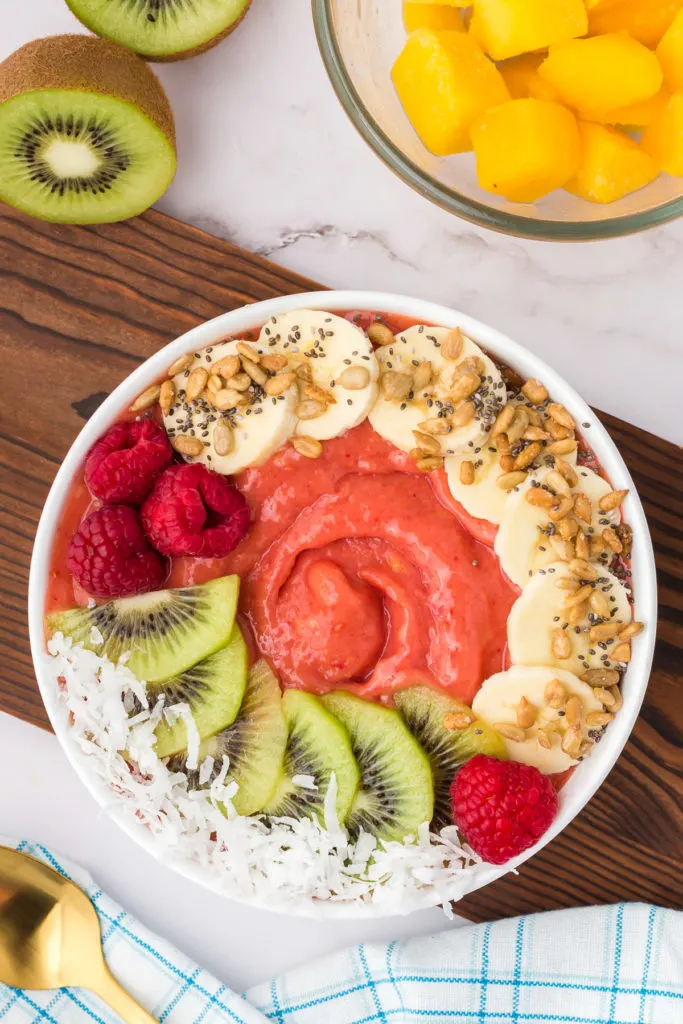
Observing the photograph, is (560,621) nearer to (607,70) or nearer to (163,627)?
(163,627)

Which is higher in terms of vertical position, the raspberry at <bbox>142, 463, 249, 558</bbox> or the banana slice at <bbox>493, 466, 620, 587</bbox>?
the raspberry at <bbox>142, 463, 249, 558</bbox>

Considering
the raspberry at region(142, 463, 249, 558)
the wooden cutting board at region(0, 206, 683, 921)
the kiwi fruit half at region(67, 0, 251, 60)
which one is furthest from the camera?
the wooden cutting board at region(0, 206, 683, 921)

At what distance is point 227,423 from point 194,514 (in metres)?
0.19

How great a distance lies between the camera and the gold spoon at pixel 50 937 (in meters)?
2.26

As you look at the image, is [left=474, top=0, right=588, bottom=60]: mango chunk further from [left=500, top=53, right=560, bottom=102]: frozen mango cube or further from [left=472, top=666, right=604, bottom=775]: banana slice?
[left=472, top=666, right=604, bottom=775]: banana slice

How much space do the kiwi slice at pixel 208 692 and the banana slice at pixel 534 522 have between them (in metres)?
0.54

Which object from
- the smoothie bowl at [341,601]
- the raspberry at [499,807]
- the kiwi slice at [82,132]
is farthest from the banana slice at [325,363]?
the raspberry at [499,807]

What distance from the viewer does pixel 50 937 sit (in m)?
2.28

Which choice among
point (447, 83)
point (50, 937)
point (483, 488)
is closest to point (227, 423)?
point (483, 488)

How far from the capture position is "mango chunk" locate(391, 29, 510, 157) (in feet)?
5.91

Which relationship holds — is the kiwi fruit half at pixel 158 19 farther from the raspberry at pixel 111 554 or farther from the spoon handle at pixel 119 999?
the spoon handle at pixel 119 999

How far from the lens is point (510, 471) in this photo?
75.5 inches

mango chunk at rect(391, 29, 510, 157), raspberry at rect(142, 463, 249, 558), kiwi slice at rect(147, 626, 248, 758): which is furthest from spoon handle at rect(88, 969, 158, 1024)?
mango chunk at rect(391, 29, 510, 157)

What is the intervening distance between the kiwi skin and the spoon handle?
1777 millimetres
